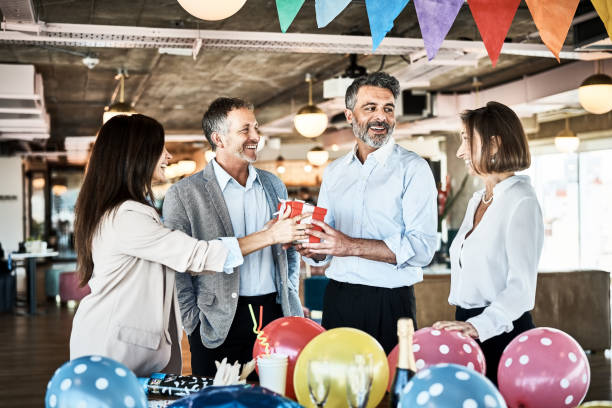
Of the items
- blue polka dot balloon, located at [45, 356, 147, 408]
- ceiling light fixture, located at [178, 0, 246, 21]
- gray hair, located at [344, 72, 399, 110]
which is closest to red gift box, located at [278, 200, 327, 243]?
gray hair, located at [344, 72, 399, 110]

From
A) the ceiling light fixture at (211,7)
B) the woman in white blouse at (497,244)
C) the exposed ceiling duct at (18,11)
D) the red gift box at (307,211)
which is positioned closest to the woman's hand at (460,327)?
the woman in white blouse at (497,244)

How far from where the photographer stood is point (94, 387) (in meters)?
1.56

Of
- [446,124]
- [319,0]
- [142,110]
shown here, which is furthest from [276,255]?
[142,110]

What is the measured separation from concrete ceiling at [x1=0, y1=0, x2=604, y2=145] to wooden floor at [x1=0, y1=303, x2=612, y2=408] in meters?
3.42

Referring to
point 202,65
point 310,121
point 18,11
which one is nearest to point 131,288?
point 18,11

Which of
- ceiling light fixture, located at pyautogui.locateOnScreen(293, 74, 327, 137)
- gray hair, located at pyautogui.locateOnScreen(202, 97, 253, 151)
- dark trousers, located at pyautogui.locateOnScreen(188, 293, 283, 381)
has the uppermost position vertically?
ceiling light fixture, located at pyautogui.locateOnScreen(293, 74, 327, 137)

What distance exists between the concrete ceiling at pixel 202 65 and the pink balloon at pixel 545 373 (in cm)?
513

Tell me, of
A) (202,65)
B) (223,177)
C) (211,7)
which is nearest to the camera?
(223,177)

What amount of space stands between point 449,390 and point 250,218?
5.12 feet

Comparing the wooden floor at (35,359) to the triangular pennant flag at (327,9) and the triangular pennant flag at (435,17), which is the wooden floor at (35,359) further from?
the triangular pennant flag at (327,9)

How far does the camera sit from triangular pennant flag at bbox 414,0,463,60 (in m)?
2.38

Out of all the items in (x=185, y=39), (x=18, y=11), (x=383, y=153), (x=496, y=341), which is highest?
(x=18, y=11)

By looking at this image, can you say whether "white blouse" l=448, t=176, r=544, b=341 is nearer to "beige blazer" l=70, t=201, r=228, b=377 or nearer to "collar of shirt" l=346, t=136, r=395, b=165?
"collar of shirt" l=346, t=136, r=395, b=165

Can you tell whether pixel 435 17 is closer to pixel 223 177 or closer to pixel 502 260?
pixel 502 260
